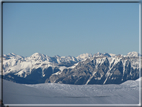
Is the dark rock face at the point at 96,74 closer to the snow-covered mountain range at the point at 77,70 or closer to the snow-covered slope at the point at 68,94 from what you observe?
the snow-covered mountain range at the point at 77,70

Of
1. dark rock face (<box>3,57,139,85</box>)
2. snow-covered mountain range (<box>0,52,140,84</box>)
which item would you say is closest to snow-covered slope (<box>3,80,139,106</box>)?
dark rock face (<box>3,57,139,85</box>)

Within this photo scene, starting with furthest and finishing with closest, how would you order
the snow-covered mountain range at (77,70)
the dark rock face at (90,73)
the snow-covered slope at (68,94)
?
the snow-covered mountain range at (77,70), the dark rock face at (90,73), the snow-covered slope at (68,94)

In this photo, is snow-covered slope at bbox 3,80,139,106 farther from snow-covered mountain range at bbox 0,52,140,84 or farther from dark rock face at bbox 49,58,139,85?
snow-covered mountain range at bbox 0,52,140,84

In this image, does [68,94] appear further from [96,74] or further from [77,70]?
[96,74]

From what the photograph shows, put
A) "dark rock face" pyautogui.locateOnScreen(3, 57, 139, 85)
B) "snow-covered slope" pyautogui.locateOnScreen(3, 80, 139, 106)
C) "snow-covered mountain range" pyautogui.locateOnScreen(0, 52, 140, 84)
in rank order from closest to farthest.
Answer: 1. "snow-covered slope" pyautogui.locateOnScreen(3, 80, 139, 106)
2. "dark rock face" pyautogui.locateOnScreen(3, 57, 139, 85)
3. "snow-covered mountain range" pyautogui.locateOnScreen(0, 52, 140, 84)

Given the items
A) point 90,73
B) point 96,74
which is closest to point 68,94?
point 90,73

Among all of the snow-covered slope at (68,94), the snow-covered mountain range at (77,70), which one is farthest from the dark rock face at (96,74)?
the snow-covered slope at (68,94)

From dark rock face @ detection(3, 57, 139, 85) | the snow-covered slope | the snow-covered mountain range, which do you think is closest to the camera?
the snow-covered slope
